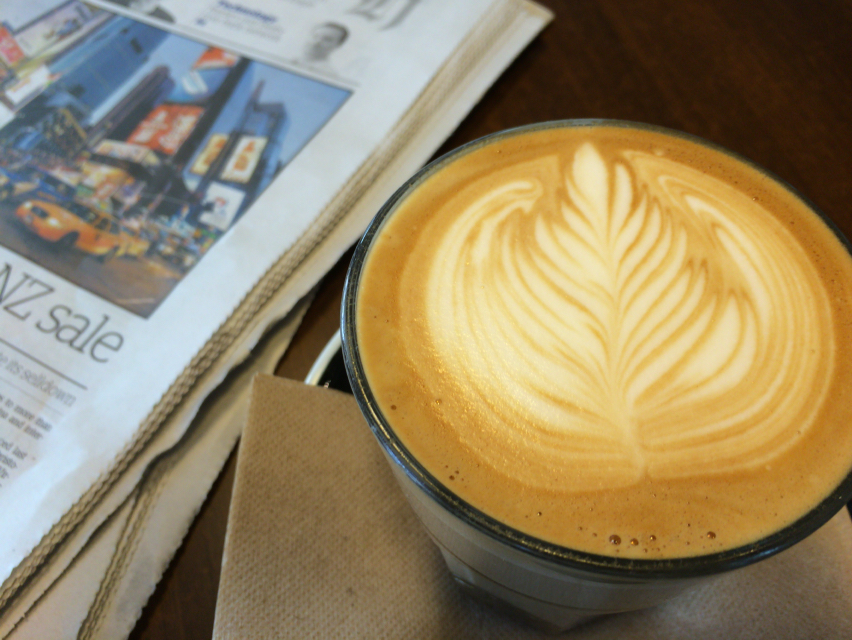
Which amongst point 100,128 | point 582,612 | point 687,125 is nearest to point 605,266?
point 582,612

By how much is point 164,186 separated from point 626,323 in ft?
1.89

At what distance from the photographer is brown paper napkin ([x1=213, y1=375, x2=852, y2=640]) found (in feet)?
1.36

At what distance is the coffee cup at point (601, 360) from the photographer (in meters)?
0.32

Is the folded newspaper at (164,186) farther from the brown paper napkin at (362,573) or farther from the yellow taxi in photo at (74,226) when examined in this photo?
the brown paper napkin at (362,573)

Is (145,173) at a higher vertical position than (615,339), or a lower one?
higher

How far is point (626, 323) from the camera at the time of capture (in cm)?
40

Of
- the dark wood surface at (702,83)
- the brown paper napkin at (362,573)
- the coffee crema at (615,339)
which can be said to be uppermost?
the dark wood surface at (702,83)

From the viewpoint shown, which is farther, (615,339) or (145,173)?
(145,173)

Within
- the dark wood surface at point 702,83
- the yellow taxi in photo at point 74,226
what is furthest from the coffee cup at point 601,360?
the yellow taxi in photo at point 74,226

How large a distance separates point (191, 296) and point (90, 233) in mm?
160

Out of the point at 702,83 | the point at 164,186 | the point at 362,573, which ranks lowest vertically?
the point at 362,573

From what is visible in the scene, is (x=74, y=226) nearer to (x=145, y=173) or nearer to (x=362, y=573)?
(x=145, y=173)

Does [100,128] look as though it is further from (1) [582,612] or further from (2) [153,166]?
(1) [582,612]

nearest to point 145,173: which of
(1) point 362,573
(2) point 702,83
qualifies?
(1) point 362,573
